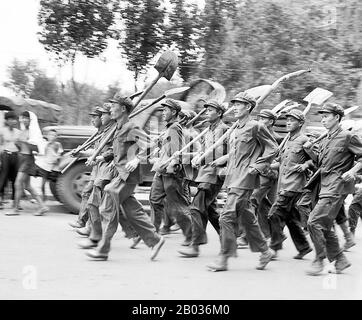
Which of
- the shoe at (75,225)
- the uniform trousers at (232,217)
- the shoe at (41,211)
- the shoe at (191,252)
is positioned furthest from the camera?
the shoe at (41,211)

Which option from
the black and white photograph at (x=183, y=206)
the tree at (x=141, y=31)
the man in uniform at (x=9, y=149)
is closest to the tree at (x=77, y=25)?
the tree at (x=141, y=31)

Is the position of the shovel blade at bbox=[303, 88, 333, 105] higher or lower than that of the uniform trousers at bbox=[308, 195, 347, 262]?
higher

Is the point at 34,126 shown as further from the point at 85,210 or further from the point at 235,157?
the point at 235,157

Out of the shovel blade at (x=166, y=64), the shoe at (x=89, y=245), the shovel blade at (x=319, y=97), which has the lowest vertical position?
the shoe at (x=89, y=245)

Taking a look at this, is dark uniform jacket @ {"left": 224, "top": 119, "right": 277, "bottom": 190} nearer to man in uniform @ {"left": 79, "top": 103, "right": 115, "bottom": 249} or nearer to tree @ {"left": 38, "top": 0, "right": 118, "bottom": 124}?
man in uniform @ {"left": 79, "top": 103, "right": 115, "bottom": 249}

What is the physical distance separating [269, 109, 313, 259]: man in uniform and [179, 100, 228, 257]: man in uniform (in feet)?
2.46

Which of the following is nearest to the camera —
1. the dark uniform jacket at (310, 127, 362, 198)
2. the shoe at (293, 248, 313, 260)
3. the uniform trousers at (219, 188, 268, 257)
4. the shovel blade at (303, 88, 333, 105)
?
the dark uniform jacket at (310, 127, 362, 198)

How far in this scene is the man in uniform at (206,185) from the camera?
7551 millimetres

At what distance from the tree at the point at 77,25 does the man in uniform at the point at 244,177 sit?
1024 cm

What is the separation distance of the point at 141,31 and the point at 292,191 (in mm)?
10017

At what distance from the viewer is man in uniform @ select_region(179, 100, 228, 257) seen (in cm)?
755

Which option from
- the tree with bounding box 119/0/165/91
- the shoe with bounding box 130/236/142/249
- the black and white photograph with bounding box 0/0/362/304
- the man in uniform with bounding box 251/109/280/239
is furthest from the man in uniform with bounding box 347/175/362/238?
the tree with bounding box 119/0/165/91

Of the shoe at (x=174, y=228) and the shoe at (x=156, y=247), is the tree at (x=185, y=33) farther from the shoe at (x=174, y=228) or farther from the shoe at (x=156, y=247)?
the shoe at (x=156, y=247)

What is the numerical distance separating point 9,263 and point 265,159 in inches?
112
